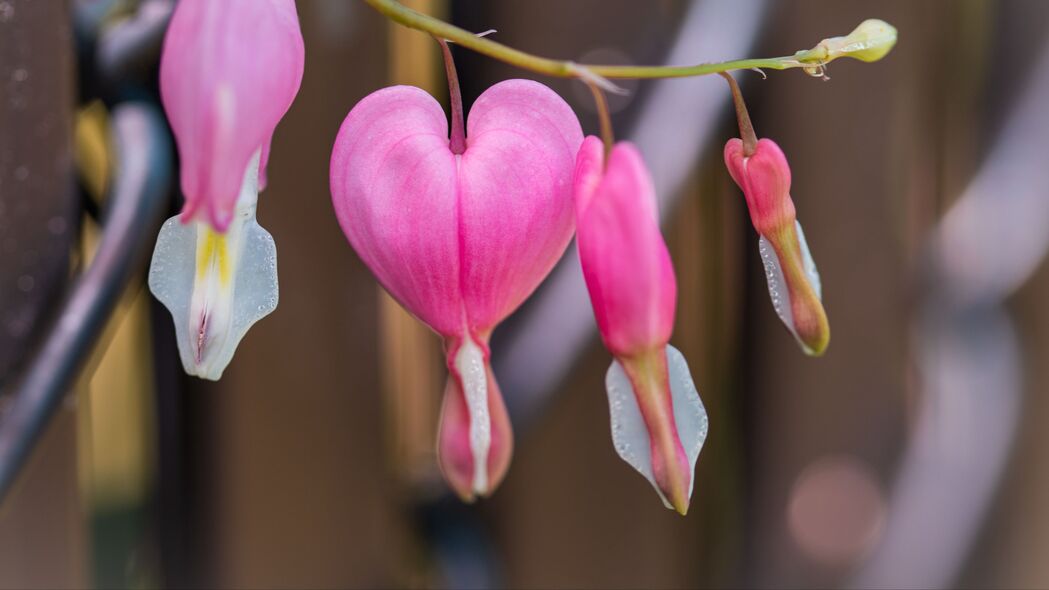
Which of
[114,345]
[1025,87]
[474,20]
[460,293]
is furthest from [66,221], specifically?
[1025,87]

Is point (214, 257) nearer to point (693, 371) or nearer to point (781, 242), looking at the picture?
point (781, 242)

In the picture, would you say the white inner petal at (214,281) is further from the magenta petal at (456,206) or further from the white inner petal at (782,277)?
the white inner petal at (782,277)

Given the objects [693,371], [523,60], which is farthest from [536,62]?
[693,371]

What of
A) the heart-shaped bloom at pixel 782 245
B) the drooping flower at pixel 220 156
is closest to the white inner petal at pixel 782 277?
the heart-shaped bloom at pixel 782 245

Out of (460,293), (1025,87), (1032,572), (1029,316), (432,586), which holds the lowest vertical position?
(1032,572)

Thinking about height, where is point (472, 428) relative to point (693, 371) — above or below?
above

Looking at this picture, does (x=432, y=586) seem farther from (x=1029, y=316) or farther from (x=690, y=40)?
(x=1029, y=316)
